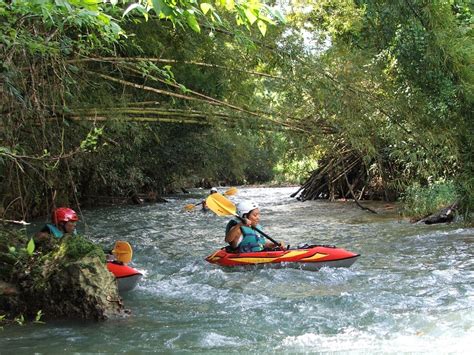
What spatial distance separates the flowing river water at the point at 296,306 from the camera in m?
3.72

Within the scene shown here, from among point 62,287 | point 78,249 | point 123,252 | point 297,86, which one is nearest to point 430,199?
point 297,86

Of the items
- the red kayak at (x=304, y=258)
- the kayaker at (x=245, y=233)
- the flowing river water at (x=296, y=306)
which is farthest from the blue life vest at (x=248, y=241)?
the flowing river water at (x=296, y=306)

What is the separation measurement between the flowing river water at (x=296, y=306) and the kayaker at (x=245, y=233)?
1.34 ft

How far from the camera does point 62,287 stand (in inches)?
170

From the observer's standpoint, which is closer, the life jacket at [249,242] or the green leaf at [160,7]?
the green leaf at [160,7]

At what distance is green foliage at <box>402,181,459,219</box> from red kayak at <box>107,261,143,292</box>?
673 centimetres

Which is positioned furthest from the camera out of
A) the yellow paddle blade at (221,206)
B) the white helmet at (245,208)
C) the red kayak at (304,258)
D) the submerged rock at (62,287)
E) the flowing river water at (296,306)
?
the yellow paddle blade at (221,206)

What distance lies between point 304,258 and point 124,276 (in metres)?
2.07

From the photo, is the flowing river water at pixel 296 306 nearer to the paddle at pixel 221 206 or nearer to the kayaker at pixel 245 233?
the kayaker at pixel 245 233

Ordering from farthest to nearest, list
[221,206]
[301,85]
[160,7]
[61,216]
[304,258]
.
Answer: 1. [301,85]
2. [221,206]
3. [304,258]
4. [61,216]
5. [160,7]

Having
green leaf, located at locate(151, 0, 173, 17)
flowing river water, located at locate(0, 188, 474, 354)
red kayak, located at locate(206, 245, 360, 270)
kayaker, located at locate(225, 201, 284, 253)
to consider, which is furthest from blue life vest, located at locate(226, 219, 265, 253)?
green leaf, located at locate(151, 0, 173, 17)

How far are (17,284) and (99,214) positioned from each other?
32.3 ft

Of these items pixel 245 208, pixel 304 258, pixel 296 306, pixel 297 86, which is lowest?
pixel 296 306

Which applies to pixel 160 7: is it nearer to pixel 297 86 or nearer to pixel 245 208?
pixel 245 208
